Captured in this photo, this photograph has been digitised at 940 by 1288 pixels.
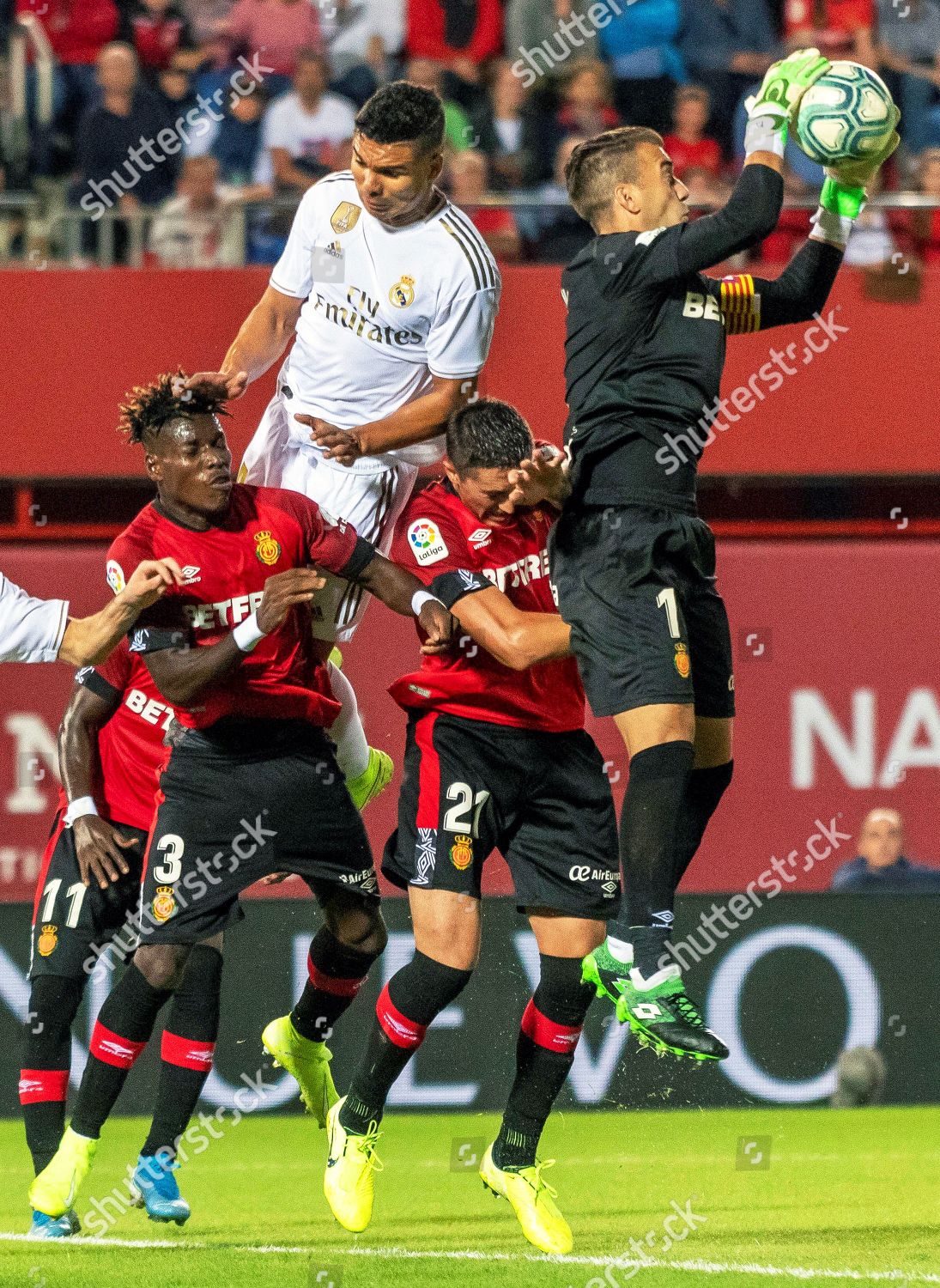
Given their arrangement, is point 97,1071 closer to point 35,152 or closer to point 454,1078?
point 454,1078

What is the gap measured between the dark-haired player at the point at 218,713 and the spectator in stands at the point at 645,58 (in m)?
5.09

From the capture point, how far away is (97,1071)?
6086 mm

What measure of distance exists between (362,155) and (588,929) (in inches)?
96.4

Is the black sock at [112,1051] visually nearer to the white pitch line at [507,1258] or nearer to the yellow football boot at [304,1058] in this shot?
the white pitch line at [507,1258]

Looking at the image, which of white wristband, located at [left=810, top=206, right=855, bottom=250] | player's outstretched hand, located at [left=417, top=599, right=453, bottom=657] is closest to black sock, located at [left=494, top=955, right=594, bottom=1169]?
player's outstretched hand, located at [left=417, top=599, right=453, bottom=657]

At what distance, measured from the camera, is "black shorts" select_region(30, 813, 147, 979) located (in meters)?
6.39

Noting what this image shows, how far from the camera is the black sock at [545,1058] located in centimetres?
596

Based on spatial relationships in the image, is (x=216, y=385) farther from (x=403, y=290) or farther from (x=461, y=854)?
(x=461, y=854)

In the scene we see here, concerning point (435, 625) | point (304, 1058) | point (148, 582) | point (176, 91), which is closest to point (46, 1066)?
point (304, 1058)

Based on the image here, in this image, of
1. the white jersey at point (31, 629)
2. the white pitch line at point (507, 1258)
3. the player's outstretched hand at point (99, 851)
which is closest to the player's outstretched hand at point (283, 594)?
the white jersey at point (31, 629)

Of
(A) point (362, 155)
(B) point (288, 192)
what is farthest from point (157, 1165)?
(B) point (288, 192)

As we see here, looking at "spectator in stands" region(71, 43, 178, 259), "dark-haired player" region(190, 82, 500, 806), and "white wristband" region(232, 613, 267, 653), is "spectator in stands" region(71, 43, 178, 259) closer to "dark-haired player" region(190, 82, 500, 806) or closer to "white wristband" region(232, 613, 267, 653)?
"dark-haired player" region(190, 82, 500, 806)

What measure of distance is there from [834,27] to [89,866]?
22.0ft

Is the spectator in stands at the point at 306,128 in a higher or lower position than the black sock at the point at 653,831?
higher
